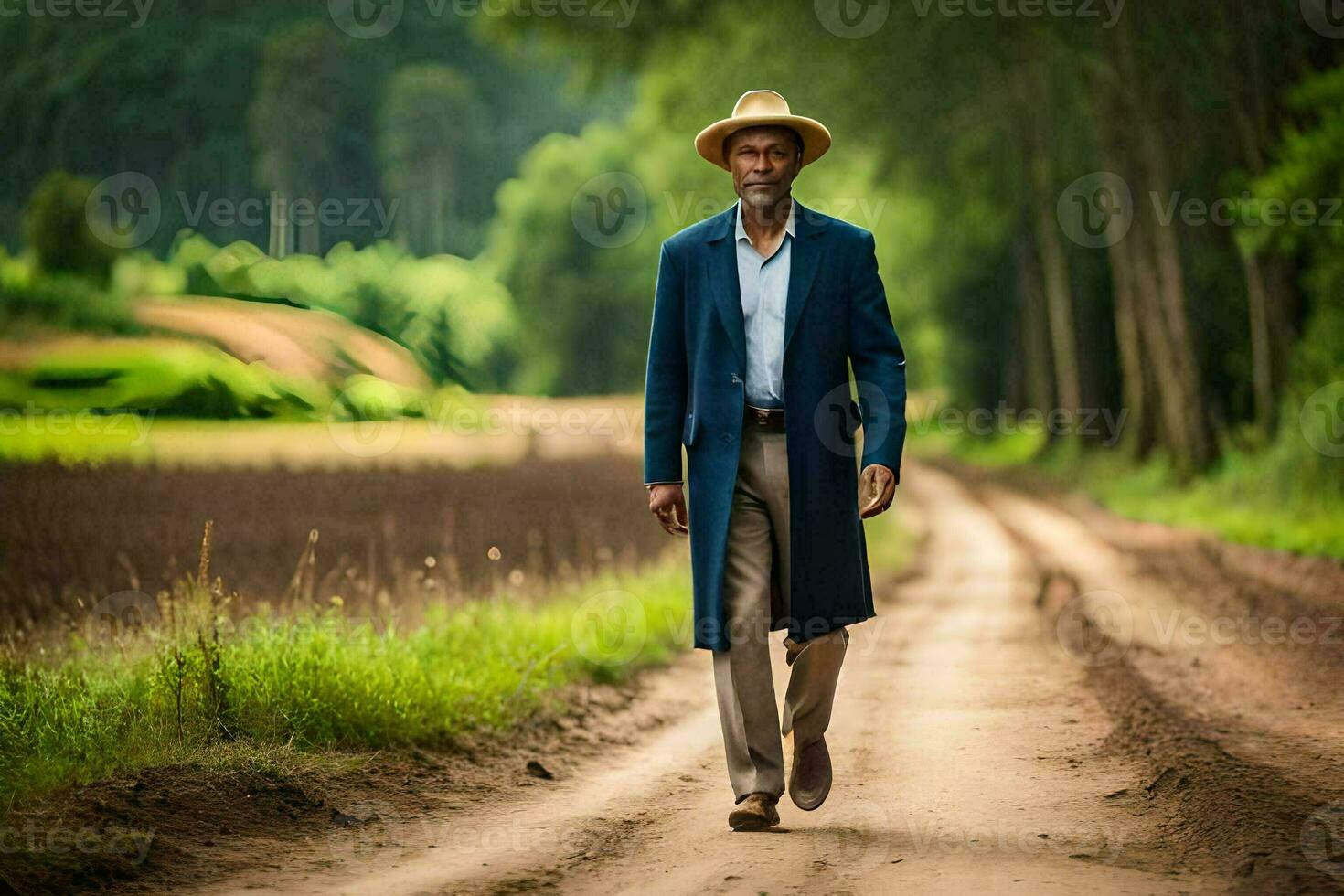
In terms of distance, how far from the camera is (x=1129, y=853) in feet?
15.5

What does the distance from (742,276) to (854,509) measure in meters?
1.02

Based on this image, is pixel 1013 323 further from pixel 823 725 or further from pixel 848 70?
Result: pixel 823 725

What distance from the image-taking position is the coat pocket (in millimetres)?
5480

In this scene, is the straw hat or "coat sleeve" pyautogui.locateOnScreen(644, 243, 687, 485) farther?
"coat sleeve" pyautogui.locateOnScreen(644, 243, 687, 485)

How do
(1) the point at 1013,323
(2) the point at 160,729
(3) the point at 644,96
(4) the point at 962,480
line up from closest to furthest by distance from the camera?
(2) the point at 160,729 < (3) the point at 644,96 < (4) the point at 962,480 < (1) the point at 1013,323

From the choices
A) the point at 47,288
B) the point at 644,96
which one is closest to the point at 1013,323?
the point at 644,96

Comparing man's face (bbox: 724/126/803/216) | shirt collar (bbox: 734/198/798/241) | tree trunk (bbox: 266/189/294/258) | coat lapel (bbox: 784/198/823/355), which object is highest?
tree trunk (bbox: 266/189/294/258)

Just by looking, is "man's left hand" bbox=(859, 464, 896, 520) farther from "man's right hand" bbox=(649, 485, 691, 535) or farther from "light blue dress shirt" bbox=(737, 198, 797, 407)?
"man's right hand" bbox=(649, 485, 691, 535)

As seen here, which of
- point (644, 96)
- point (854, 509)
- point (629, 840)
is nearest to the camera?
point (629, 840)

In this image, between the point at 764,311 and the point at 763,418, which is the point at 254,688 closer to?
the point at 763,418

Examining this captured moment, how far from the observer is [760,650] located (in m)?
5.38

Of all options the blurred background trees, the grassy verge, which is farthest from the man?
the grassy verge

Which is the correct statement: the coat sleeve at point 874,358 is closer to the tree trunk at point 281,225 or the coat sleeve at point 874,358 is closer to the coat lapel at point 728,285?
the coat lapel at point 728,285

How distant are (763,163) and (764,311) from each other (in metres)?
0.57
